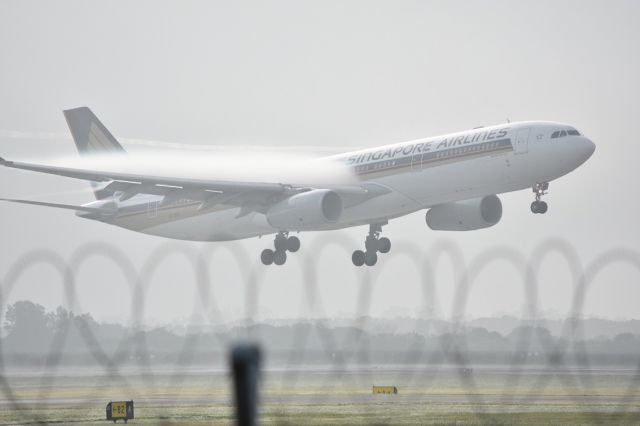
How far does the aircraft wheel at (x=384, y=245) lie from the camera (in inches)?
2122

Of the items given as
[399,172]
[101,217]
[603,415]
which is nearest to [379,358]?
[399,172]

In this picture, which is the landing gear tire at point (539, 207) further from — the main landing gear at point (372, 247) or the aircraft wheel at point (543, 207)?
the main landing gear at point (372, 247)

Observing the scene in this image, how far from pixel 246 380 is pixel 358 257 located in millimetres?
48779

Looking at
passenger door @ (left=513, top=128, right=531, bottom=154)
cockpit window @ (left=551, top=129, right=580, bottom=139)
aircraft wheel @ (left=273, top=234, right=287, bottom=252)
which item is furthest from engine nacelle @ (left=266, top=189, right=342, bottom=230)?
cockpit window @ (left=551, top=129, right=580, bottom=139)

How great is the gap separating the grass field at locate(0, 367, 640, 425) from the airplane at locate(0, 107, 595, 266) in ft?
23.9

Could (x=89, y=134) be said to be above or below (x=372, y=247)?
above

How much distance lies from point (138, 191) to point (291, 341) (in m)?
10.9

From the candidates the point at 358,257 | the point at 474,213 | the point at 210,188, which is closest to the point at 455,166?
the point at 474,213

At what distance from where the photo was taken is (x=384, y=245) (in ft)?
177

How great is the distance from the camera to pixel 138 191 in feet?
164

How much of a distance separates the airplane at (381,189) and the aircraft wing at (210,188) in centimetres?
5

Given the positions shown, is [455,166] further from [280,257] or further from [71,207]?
[71,207]

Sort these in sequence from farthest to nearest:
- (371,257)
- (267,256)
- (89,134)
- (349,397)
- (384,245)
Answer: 1. (89,134)
2. (384,245)
3. (371,257)
4. (267,256)
5. (349,397)

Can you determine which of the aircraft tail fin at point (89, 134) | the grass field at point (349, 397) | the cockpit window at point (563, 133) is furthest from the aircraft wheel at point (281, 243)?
the aircraft tail fin at point (89, 134)
